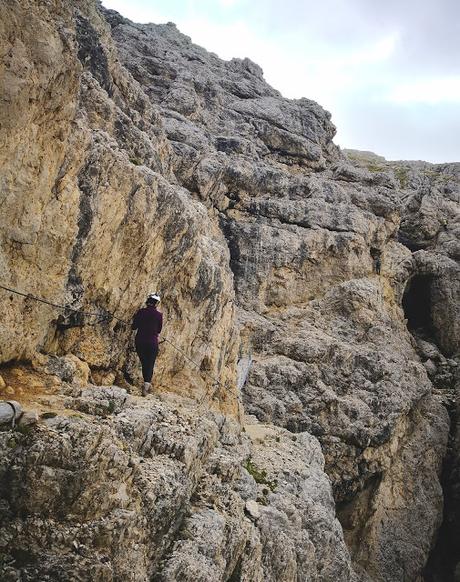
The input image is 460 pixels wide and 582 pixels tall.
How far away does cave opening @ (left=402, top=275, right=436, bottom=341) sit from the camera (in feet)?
149

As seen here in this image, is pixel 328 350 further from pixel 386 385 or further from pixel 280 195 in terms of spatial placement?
pixel 280 195

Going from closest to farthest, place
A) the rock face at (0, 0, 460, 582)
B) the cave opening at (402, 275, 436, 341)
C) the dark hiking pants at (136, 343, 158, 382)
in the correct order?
the rock face at (0, 0, 460, 582) → the dark hiking pants at (136, 343, 158, 382) → the cave opening at (402, 275, 436, 341)

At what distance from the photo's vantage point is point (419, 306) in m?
47.6

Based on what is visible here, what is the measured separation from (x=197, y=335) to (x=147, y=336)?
5545mm

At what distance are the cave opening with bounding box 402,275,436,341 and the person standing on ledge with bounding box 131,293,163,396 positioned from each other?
3780 centimetres

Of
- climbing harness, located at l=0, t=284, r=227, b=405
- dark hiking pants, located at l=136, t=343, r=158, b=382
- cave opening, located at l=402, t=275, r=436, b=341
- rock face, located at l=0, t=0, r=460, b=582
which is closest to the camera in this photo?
rock face, located at l=0, t=0, r=460, b=582

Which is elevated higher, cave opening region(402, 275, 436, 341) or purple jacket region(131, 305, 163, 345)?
cave opening region(402, 275, 436, 341)

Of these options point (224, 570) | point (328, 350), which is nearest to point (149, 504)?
point (224, 570)

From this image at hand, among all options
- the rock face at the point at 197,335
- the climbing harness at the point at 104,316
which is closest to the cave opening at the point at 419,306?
the rock face at the point at 197,335

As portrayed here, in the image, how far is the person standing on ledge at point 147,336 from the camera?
13406 millimetres

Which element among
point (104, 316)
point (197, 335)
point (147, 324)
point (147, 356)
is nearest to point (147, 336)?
point (147, 324)

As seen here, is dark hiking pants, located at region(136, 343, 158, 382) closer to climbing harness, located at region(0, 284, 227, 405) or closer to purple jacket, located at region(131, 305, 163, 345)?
purple jacket, located at region(131, 305, 163, 345)

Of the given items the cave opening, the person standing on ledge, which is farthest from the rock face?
the person standing on ledge

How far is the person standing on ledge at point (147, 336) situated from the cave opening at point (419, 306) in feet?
124
